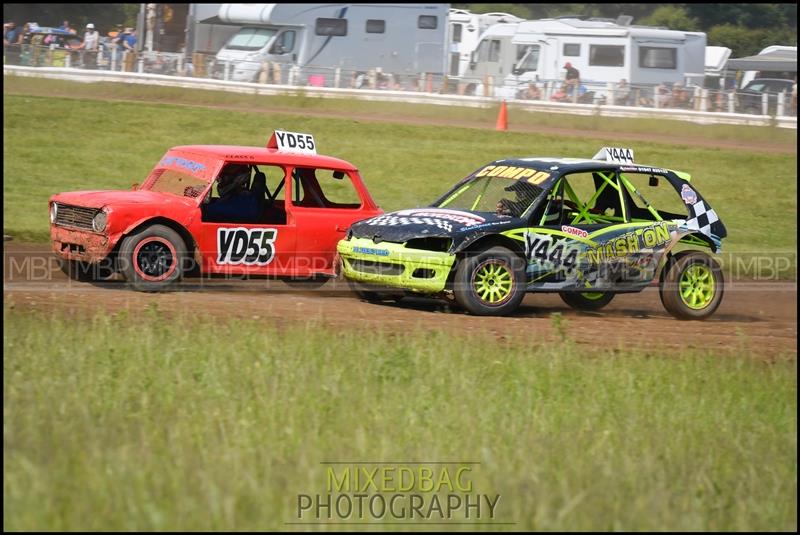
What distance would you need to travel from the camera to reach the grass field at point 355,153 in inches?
727

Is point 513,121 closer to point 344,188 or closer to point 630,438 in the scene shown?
point 344,188

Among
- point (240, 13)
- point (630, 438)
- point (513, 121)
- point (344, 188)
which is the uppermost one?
point (240, 13)

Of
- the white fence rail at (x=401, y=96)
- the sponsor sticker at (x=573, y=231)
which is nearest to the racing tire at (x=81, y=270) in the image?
the sponsor sticker at (x=573, y=231)

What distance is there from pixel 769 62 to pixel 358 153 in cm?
1827

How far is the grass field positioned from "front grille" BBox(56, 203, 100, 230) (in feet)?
19.9

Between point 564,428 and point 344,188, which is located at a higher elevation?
point 344,188

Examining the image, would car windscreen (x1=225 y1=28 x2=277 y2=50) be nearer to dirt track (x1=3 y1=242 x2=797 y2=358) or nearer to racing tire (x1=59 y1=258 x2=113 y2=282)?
dirt track (x1=3 y1=242 x2=797 y2=358)

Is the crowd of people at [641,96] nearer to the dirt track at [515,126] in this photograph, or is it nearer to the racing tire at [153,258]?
the dirt track at [515,126]

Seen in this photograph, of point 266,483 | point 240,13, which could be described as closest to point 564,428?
point 266,483

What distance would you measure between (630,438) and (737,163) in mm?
18208

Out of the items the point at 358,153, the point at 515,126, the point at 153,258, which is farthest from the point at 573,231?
the point at 515,126

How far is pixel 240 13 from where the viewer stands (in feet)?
103

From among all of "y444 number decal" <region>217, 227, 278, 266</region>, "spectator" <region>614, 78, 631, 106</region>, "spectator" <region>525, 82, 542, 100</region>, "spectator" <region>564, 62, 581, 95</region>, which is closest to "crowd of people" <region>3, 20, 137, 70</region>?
"spectator" <region>525, 82, 542, 100</region>

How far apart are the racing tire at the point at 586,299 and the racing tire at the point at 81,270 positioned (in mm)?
4749
